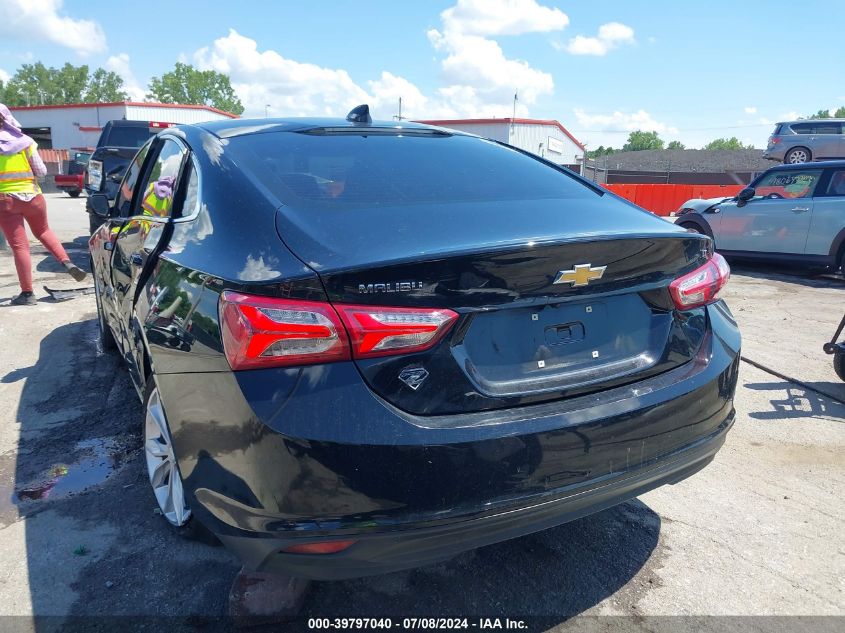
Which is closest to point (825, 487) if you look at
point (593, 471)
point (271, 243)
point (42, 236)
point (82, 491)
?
point (593, 471)

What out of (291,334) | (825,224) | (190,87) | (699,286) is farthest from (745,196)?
(190,87)

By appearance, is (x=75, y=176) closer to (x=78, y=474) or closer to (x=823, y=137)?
(x=78, y=474)

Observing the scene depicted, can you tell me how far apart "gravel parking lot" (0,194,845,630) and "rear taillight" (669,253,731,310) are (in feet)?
3.53

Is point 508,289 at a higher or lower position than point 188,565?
higher

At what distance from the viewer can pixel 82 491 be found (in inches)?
120

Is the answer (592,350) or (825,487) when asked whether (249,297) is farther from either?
(825,487)

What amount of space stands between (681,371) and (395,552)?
1.14 metres

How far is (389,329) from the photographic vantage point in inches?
66.6

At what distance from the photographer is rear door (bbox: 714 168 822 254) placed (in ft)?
30.9

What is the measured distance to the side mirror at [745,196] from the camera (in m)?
9.77

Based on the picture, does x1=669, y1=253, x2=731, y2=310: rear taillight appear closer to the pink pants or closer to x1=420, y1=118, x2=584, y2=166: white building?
the pink pants

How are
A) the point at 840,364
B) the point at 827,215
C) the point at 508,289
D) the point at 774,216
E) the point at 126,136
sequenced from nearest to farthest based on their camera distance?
the point at 508,289 → the point at 840,364 → the point at 827,215 → the point at 774,216 → the point at 126,136

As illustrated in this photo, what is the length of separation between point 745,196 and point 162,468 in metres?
9.76

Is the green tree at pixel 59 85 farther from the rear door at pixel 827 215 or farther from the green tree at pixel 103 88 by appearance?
the rear door at pixel 827 215
